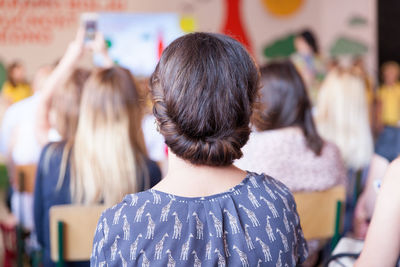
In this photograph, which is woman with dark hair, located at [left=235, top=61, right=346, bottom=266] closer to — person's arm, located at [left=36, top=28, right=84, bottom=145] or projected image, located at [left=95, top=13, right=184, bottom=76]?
person's arm, located at [left=36, top=28, right=84, bottom=145]

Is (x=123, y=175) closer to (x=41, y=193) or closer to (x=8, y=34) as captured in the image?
(x=41, y=193)

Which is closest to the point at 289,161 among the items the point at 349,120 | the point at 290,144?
the point at 290,144

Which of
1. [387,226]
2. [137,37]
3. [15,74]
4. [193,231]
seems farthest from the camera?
[15,74]

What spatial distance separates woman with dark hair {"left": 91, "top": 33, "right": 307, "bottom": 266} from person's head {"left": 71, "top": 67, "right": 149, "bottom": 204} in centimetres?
99

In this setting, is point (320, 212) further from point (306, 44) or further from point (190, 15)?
point (190, 15)

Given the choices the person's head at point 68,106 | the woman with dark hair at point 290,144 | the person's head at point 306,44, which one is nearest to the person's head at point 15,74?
the person's head at point 306,44

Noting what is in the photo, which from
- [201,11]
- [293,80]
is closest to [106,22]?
[201,11]

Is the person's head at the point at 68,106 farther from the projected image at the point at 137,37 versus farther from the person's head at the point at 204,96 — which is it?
the projected image at the point at 137,37

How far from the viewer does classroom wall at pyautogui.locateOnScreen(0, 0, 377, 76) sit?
22.2 ft

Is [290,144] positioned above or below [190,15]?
below

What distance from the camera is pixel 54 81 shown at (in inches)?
102

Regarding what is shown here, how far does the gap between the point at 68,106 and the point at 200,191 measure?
A: 1.58 meters

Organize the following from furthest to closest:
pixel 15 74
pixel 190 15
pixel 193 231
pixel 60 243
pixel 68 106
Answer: pixel 190 15 → pixel 15 74 → pixel 68 106 → pixel 60 243 → pixel 193 231

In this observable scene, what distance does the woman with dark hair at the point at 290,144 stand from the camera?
7.36 ft
